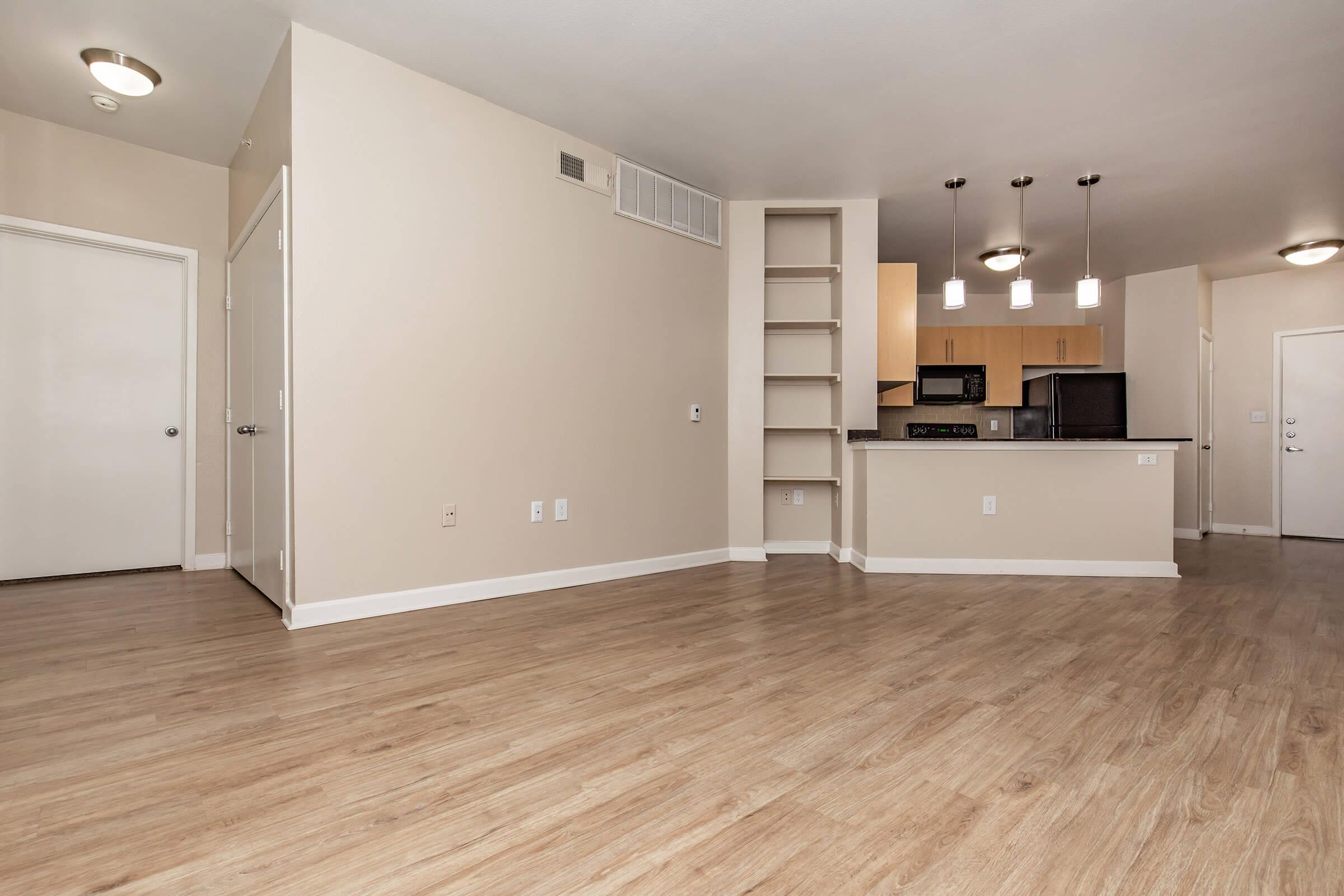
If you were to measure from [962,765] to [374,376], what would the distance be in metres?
2.83

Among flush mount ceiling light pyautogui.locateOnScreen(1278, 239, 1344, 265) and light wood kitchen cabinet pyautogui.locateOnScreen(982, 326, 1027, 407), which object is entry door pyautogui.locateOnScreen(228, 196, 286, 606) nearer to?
light wood kitchen cabinet pyautogui.locateOnScreen(982, 326, 1027, 407)

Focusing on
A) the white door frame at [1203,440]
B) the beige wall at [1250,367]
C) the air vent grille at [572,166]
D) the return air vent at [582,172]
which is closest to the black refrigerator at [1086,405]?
the white door frame at [1203,440]

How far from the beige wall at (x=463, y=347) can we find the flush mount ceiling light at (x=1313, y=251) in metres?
5.61

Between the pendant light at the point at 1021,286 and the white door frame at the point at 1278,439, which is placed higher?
the pendant light at the point at 1021,286

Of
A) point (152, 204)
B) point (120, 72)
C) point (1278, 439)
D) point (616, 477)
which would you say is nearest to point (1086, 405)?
point (1278, 439)

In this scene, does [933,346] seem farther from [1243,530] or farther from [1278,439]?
[1243,530]

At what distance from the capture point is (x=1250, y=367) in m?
6.52

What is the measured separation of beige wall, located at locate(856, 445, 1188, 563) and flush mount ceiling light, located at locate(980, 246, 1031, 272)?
2332mm

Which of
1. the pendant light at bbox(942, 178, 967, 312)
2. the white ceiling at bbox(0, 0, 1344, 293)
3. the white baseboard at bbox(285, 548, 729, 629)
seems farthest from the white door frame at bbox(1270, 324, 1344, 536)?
the white baseboard at bbox(285, 548, 729, 629)

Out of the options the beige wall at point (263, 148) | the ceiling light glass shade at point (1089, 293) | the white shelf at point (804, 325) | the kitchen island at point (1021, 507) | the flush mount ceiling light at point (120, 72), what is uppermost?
the flush mount ceiling light at point (120, 72)

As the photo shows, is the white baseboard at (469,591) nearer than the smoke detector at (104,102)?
Yes

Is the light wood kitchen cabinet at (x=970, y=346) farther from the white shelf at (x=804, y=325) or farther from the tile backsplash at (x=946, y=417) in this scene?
the white shelf at (x=804, y=325)

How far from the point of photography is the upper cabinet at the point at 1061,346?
6.93 metres

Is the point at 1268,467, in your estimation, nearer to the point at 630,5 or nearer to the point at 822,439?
the point at 822,439
